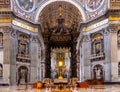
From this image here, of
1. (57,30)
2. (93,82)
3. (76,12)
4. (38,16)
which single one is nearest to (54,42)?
(57,30)

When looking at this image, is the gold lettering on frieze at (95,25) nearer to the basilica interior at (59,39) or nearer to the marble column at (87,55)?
the basilica interior at (59,39)

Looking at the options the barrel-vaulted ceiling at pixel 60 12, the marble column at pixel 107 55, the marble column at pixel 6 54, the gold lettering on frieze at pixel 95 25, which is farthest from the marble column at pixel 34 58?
the marble column at pixel 107 55

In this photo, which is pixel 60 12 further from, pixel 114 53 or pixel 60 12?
pixel 114 53

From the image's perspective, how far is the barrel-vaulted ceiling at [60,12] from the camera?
30.6m

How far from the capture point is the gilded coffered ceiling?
30609 millimetres

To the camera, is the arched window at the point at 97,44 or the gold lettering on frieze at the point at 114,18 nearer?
the gold lettering on frieze at the point at 114,18

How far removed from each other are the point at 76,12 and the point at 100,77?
899 centimetres

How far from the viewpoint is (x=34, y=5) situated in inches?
1139

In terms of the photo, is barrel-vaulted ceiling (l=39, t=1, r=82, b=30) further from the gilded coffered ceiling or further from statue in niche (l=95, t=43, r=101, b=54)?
statue in niche (l=95, t=43, r=101, b=54)

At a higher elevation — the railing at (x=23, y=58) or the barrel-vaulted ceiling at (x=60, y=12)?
the barrel-vaulted ceiling at (x=60, y=12)

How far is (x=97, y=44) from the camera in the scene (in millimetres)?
26422

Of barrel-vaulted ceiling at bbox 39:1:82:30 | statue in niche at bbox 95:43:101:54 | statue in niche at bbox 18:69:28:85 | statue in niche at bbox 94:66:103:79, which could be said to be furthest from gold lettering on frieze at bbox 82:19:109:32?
statue in niche at bbox 18:69:28:85

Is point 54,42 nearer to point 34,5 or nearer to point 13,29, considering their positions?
point 13,29

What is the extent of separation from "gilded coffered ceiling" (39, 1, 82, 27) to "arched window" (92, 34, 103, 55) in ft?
13.2
